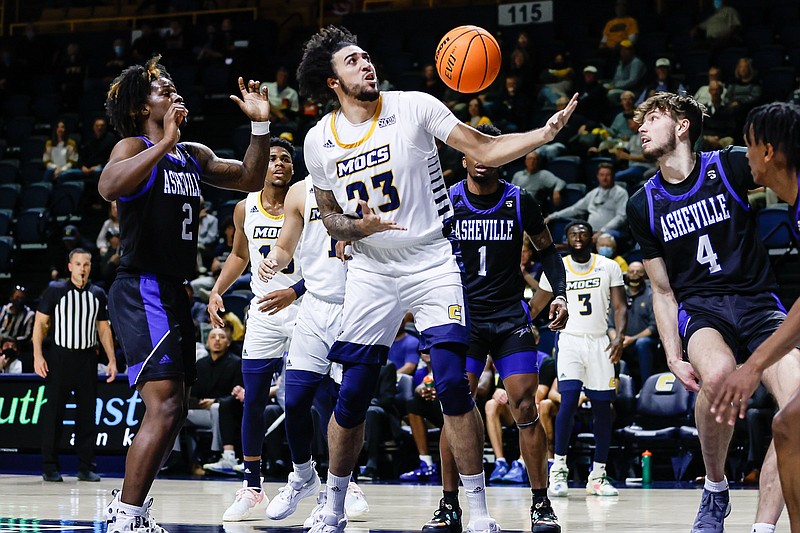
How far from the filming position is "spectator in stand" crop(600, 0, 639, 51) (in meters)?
17.3

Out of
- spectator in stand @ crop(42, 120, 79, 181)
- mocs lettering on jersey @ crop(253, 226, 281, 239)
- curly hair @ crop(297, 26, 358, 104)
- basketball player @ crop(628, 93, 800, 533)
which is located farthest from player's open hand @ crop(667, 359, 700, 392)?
spectator in stand @ crop(42, 120, 79, 181)

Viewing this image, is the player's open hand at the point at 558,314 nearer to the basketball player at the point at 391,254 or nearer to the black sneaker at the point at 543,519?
the black sneaker at the point at 543,519

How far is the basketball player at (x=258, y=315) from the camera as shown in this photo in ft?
23.5

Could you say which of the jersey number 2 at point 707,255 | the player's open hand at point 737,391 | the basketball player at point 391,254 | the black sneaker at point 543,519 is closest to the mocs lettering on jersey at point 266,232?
the basketball player at point 391,254

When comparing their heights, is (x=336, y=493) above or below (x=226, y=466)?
above

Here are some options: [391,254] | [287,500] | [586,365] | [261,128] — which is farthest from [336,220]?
[586,365]

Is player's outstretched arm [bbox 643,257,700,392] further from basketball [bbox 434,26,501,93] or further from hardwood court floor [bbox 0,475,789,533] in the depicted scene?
basketball [bbox 434,26,501,93]

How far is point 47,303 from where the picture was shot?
11422 millimetres

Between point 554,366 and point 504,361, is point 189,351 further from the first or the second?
point 554,366

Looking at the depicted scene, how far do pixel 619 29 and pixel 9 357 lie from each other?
1069 centimetres

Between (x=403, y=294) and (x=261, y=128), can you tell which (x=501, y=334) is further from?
(x=261, y=128)

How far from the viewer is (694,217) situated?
5.50 metres

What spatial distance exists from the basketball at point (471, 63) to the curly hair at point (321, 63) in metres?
1.95

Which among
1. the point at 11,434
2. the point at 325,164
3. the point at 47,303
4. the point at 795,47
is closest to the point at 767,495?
the point at 325,164
